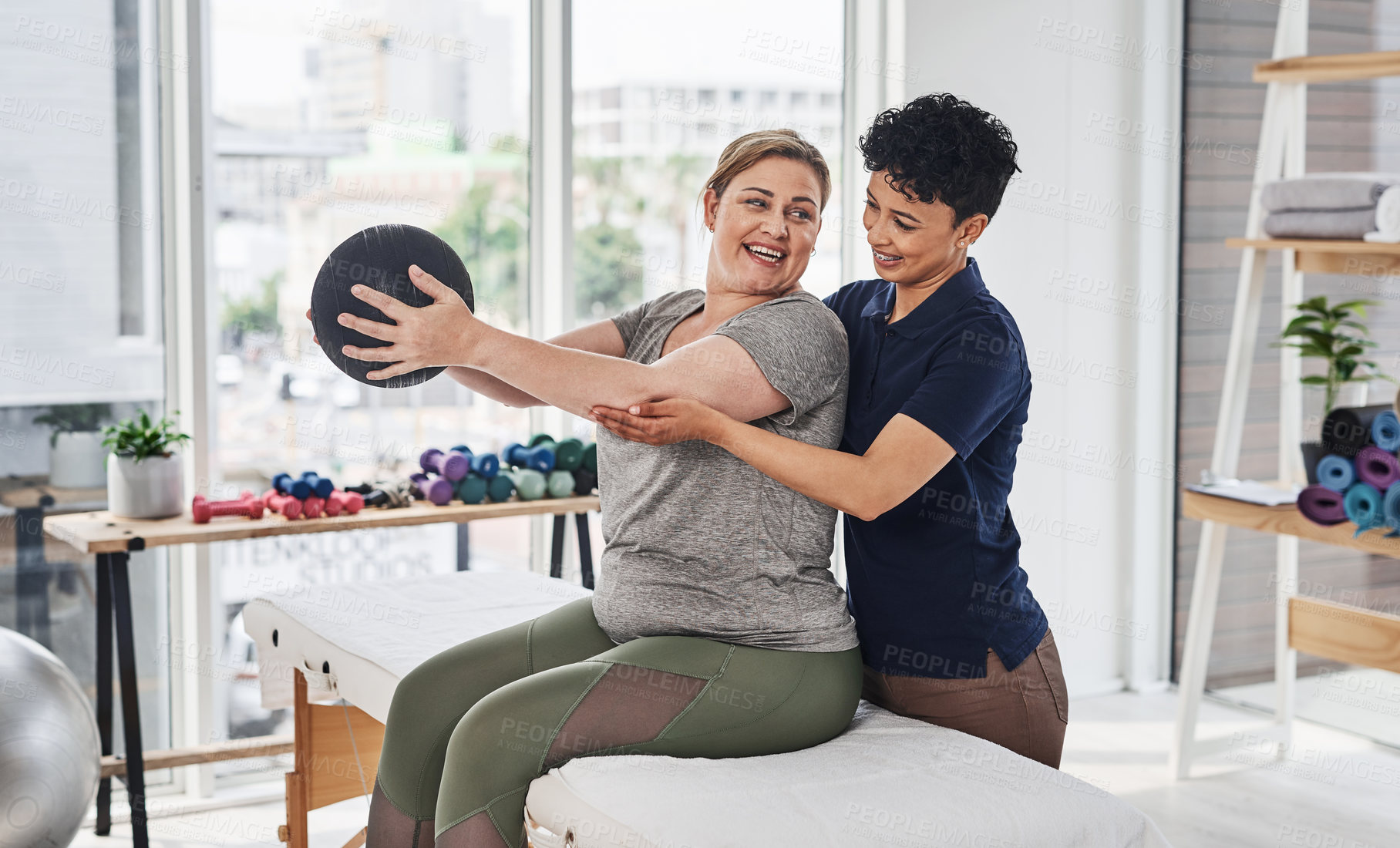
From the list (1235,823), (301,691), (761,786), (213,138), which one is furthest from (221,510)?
(1235,823)

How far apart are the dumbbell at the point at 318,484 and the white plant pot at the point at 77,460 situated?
538mm

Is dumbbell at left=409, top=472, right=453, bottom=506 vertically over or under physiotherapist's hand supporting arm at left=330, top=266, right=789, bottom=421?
under

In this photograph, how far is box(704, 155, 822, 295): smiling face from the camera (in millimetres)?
1596

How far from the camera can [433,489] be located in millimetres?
2797

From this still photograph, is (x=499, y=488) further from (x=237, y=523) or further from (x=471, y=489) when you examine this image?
(x=237, y=523)

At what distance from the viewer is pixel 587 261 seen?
131 inches

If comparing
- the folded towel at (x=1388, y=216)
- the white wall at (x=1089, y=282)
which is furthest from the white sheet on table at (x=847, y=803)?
the white wall at (x=1089, y=282)

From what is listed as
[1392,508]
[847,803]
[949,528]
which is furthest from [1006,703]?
[1392,508]

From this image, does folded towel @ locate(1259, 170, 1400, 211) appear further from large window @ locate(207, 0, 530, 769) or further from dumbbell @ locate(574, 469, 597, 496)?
large window @ locate(207, 0, 530, 769)

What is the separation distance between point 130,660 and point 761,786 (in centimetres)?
175

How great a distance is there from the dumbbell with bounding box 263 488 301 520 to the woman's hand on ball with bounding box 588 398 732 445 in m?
1.40

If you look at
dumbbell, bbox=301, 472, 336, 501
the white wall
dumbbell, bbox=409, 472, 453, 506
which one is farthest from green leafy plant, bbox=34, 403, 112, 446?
the white wall

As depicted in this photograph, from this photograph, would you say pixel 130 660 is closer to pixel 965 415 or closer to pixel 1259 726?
pixel 965 415

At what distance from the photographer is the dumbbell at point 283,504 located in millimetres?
2607
